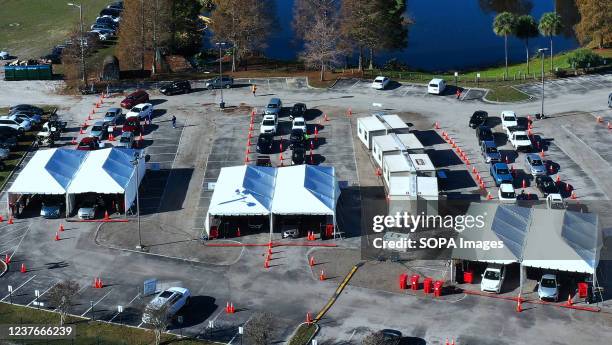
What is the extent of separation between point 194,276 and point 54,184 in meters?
17.0

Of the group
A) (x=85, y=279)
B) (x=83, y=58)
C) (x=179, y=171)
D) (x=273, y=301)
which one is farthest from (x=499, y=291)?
(x=83, y=58)

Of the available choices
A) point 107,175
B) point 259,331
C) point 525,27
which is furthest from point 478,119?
point 259,331

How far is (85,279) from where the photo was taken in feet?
213

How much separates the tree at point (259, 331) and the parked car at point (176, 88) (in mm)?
51513

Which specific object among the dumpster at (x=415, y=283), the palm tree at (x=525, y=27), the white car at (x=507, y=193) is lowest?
the dumpster at (x=415, y=283)

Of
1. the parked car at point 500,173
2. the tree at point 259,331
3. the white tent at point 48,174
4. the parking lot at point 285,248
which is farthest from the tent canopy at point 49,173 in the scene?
the parked car at point 500,173

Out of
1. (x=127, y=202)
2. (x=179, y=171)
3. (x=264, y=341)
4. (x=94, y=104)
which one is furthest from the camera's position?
(x=94, y=104)

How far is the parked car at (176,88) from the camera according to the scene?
338 feet

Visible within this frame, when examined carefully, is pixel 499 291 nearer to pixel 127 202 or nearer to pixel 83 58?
pixel 127 202

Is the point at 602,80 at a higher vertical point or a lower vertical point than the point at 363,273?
higher

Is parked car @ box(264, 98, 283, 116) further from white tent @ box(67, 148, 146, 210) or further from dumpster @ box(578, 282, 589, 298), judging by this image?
dumpster @ box(578, 282, 589, 298)

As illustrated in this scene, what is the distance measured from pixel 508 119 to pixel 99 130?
39786mm

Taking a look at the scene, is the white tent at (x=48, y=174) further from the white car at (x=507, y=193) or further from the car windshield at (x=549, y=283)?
the car windshield at (x=549, y=283)

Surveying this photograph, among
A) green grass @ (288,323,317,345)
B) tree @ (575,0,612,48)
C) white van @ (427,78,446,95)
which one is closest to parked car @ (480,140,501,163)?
white van @ (427,78,446,95)
